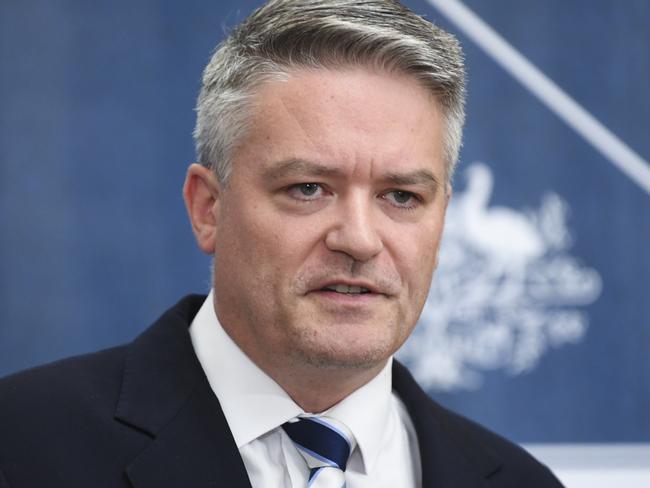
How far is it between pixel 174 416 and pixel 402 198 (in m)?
0.44

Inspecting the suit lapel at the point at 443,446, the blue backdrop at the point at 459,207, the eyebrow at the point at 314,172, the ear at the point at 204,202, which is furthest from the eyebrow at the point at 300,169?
the blue backdrop at the point at 459,207

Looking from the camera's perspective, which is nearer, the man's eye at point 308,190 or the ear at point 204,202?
the man's eye at point 308,190

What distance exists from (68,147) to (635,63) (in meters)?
1.27

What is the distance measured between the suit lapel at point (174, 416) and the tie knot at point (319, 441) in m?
0.10

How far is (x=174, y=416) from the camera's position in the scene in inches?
58.4

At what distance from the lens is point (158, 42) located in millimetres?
2256

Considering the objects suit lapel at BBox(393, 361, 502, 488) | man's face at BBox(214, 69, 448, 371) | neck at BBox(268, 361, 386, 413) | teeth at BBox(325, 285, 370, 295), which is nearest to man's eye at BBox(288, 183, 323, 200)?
man's face at BBox(214, 69, 448, 371)

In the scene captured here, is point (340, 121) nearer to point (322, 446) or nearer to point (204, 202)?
point (204, 202)

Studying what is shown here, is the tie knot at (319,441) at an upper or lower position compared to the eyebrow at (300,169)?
lower

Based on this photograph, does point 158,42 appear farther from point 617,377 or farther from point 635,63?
point 617,377

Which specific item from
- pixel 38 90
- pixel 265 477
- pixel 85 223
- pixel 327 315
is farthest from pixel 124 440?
pixel 38 90

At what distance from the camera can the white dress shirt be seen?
150cm

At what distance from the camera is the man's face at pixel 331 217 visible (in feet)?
4.72

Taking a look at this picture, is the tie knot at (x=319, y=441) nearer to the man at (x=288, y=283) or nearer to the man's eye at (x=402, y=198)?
the man at (x=288, y=283)
